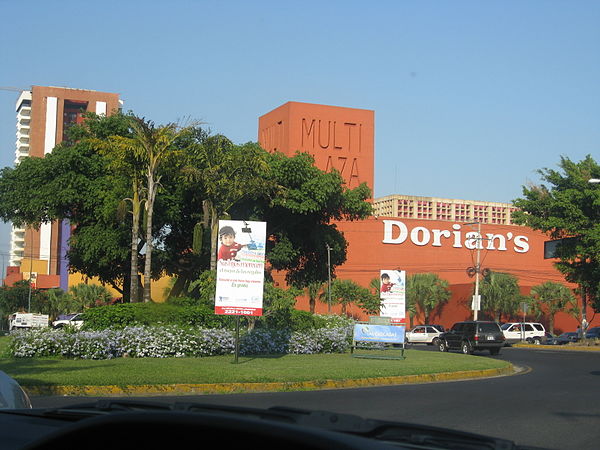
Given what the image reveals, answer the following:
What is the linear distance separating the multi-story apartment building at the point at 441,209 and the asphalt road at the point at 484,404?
13483 centimetres

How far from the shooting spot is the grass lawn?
16641 mm

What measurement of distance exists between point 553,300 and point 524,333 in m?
15.5

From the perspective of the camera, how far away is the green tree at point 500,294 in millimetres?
71812

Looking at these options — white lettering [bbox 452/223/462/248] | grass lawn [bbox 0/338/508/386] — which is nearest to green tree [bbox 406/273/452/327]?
white lettering [bbox 452/223/462/248]

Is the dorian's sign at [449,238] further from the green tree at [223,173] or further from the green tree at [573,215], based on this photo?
the green tree at [223,173]

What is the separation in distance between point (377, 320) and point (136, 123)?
11715 millimetres

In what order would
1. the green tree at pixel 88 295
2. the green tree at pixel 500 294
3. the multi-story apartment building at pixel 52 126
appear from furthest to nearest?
1. the multi-story apartment building at pixel 52 126
2. the green tree at pixel 88 295
3. the green tree at pixel 500 294

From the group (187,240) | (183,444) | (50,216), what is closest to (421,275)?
(187,240)

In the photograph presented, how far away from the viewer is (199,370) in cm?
1919

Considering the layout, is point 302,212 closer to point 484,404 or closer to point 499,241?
point 484,404

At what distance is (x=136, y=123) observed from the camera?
2970cm

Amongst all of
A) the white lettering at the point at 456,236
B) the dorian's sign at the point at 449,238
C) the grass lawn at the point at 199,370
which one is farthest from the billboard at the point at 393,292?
the white lettering at the point at 456,236

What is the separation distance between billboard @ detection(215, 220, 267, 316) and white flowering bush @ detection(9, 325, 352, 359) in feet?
10.1

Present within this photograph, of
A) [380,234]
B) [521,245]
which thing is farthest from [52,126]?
[521,245]
